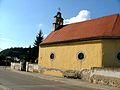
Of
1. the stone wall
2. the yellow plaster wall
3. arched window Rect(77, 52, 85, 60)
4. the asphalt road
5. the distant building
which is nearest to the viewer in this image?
the asphalt road

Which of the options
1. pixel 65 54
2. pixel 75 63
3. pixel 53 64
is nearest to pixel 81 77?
pixel 75 63

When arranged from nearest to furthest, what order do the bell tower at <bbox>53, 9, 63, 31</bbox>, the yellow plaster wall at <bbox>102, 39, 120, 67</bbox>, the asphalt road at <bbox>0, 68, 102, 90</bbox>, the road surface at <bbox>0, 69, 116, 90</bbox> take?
the asphalt road at <bbox>0, 68, 102, 90</bbox> < the road surface at <bbox>0, 69, 116, 90</bbox> < the yellow plaster wall at <bbox>102, 39, 120, 67</bbox> < the bell tower at <bbox>53, 9, 63, 31</bbox>

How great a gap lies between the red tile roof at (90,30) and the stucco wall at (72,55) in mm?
Result: 938

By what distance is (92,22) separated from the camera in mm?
36281

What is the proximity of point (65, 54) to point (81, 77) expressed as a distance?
5175mm

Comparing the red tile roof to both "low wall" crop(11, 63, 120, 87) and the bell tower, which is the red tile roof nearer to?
the bell tower

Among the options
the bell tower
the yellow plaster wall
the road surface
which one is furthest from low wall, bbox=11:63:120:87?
the bell tower

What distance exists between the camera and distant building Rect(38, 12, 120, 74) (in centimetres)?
3008

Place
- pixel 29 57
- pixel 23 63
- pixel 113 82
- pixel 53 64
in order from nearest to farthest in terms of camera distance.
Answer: pixel 113 82
pixel 53 64
pixel 23 63
pixel 29 57

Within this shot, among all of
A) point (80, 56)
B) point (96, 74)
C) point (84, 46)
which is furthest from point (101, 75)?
point (80, 56)

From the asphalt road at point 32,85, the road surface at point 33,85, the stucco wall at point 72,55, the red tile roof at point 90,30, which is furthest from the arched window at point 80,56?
the asphalt road at point 32,85

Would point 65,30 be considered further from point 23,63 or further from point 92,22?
point 23,63

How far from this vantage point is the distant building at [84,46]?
3008 cm

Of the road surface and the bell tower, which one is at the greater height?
the bell tower
